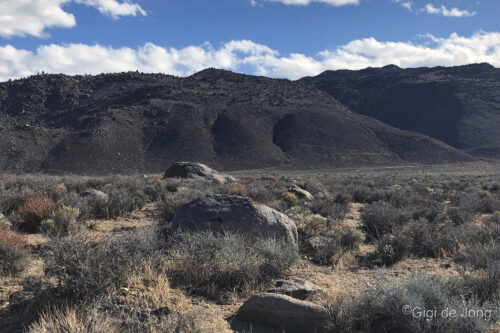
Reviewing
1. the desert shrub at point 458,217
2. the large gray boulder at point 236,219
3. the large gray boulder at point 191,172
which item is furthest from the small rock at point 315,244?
the large gray boulder at point 191,172

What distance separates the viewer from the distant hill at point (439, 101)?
298ft

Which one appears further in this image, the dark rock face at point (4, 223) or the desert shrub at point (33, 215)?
the desert shrub at point (33, 215)

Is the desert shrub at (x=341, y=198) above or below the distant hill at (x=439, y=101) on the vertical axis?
below

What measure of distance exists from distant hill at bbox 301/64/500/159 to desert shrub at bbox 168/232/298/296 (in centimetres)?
9048

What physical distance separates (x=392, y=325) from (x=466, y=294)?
1.40 m

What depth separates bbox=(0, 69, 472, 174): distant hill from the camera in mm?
63281

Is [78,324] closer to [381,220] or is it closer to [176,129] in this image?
[381,220]

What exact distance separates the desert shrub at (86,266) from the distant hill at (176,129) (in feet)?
188

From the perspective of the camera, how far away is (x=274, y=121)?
269 feet

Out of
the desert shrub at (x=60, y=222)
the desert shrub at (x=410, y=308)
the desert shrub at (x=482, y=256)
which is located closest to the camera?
the desert shrub at (x=410, y=308)

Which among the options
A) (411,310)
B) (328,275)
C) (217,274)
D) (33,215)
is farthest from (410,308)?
(33,215)

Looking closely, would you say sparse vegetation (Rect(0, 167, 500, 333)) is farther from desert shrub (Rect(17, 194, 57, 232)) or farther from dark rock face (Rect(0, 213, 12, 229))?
dark rock face (Rect(0, 213, 12, 229))

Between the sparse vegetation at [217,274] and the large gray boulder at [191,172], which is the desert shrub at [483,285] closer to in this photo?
the sparse vegetation at [217,274]

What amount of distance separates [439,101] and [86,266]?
115 m
